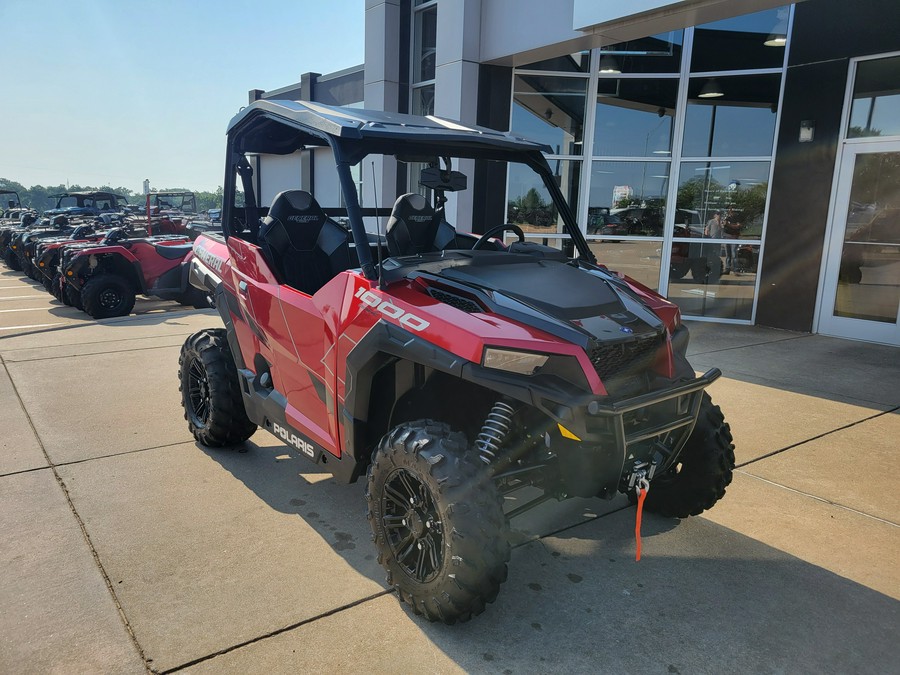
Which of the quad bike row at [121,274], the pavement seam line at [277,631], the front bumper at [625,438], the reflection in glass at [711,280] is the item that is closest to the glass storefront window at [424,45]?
the quad bike row at [121,274]

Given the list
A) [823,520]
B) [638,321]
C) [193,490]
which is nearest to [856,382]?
[823,520]

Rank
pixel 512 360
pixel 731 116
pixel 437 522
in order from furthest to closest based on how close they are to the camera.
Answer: pixel 731 116 → pixel 437 522 → pixel 512 360

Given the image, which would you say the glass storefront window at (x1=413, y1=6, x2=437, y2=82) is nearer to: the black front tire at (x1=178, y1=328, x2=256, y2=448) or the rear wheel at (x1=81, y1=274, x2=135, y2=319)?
the rear wheel at (x1=81, y1=274, x2=135, y2=319)

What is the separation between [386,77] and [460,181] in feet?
28.3

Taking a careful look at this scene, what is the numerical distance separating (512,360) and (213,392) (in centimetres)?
239

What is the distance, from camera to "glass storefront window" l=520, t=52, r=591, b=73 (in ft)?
A: 31.7

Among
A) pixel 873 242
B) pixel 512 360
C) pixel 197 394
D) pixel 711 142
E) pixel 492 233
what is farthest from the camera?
pixel 711 142

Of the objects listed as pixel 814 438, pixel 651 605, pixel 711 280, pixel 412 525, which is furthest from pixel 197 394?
pixel 711 280

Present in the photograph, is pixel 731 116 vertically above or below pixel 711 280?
above

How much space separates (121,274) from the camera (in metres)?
10.0

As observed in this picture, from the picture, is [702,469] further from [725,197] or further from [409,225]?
[725,197]

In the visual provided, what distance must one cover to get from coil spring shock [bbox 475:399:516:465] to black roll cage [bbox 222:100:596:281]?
0.79 m

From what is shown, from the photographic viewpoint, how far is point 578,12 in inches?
297

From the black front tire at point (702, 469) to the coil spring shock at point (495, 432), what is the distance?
1.03 meters
